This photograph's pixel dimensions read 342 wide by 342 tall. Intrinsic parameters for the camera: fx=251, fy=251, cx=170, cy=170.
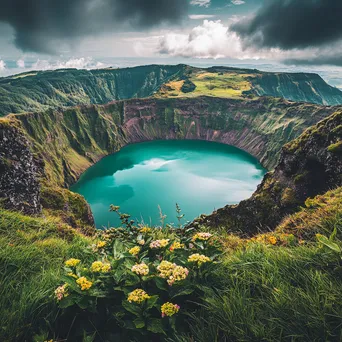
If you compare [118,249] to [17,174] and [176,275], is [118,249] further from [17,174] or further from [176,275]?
[17,174]

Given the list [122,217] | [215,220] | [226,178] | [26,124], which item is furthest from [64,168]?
[122,217]

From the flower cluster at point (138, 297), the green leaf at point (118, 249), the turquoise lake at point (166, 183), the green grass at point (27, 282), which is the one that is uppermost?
the flower cluster at point (138, 297)

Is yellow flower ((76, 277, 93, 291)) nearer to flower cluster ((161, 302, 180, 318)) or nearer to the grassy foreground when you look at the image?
the grassy foreground

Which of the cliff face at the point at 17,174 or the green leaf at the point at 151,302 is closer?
the green leaf at the point at 151,302

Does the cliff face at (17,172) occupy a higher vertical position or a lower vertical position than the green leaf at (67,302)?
lower

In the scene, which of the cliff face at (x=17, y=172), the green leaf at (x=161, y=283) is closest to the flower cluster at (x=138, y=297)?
the green leaf at (x=161, y=283)

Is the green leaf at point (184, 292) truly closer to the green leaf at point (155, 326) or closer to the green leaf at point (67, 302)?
the green leaf at point (155, 326)
